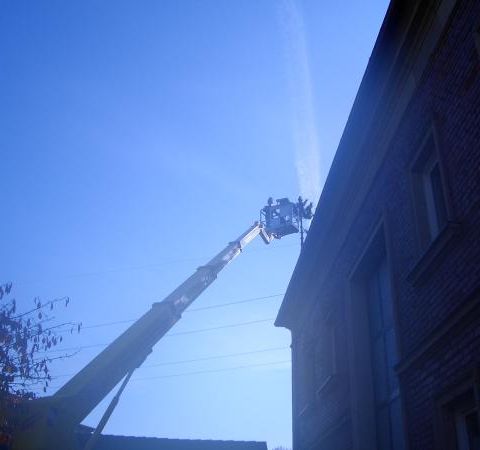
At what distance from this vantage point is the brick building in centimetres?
601

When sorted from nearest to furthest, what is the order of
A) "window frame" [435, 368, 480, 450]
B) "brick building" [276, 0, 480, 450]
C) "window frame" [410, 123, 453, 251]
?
"window frame" [435, 368, 480, 450] < "brick building" [276, 0, 480, 450] < "window frame" [410, 123, 453, 251]

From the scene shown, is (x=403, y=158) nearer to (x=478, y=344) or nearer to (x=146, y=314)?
(x=478, y=344)

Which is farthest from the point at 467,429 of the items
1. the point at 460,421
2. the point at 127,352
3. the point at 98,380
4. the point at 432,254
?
the point at 127,352

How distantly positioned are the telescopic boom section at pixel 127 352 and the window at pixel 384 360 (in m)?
4.52

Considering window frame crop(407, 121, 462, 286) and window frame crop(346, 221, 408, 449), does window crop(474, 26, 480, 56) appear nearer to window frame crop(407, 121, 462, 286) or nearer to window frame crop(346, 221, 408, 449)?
window frame crop(407, 121, 462, 286)

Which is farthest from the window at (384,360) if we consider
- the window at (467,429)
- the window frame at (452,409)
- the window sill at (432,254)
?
the window at (467,429)

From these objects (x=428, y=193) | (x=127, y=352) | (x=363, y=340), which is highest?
(x=428, y=193)

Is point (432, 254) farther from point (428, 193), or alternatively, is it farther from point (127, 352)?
point (127, 352)

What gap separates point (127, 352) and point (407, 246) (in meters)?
5.79

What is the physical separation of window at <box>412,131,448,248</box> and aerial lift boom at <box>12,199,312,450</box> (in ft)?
19.3

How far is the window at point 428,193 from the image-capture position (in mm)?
7133

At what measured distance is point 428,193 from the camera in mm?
7469

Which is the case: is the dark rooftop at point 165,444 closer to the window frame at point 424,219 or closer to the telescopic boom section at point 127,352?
the telescopic boom section at point 127,352

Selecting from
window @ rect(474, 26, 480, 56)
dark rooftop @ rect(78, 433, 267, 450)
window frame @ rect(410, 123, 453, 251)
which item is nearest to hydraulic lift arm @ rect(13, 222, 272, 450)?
window frame @ rect(410, 123, 453, 251)
